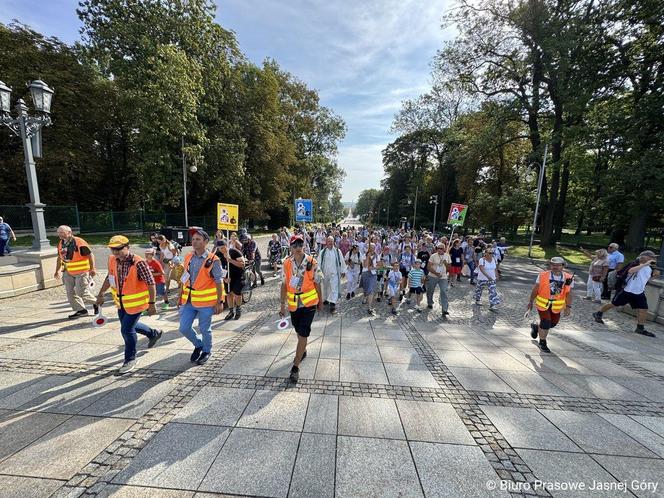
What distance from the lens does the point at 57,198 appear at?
23953 millimetres

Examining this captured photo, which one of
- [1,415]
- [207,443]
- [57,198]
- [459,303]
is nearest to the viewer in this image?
[207,443]

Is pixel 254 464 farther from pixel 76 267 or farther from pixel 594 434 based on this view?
pixel 76 267

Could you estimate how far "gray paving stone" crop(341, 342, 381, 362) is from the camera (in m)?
4.83

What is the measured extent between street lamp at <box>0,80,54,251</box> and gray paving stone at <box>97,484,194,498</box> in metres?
8.09

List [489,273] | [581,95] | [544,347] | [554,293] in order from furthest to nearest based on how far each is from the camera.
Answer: [581,95] → [489,273] → [544,347] → [554,293]

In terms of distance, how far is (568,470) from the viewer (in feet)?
8.66

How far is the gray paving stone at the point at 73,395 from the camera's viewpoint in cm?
321

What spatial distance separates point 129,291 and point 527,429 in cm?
519

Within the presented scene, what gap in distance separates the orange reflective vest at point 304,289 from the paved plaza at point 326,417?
114 centimetres

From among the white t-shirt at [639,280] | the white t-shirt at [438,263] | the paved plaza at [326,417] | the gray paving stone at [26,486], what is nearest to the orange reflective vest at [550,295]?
the paved plaza at [326,417]

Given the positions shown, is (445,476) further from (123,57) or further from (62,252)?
(123,57)

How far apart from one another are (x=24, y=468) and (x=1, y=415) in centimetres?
111

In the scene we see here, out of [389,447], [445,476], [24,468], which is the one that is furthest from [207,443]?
[445,476]

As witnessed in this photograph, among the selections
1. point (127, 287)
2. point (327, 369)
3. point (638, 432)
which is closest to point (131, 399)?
point (127, 287)
